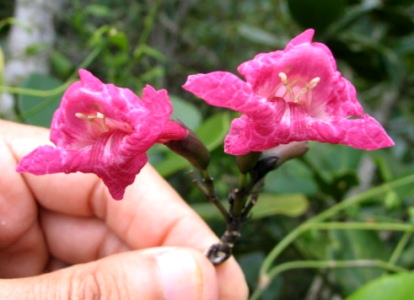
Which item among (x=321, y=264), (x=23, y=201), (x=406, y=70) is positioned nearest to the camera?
(x=23, y=201)

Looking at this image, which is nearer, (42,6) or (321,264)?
(321,264)

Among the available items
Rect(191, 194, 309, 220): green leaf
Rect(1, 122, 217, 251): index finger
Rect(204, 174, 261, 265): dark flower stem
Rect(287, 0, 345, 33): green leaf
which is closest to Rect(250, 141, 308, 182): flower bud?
Rect(204, 174, 261, 265): dark flower stem

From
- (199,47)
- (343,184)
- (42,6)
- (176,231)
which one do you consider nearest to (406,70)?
(343,184)

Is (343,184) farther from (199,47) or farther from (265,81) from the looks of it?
(199,47)

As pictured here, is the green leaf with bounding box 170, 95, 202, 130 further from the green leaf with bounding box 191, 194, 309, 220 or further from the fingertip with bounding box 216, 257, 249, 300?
the fingertip with bounding box 216, 257, 249, 300

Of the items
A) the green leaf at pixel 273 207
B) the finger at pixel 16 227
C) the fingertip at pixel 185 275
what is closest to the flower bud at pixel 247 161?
the fingertip at pixel 185 275

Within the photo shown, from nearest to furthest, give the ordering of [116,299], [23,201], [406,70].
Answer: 1. [116,299]
2. [23,201]
3. [406,70]

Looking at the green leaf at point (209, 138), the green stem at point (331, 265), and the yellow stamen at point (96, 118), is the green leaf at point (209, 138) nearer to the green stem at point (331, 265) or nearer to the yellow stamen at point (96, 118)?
the green stem at point (331, 265)

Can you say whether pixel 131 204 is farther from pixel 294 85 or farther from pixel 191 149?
pixel 294 85
